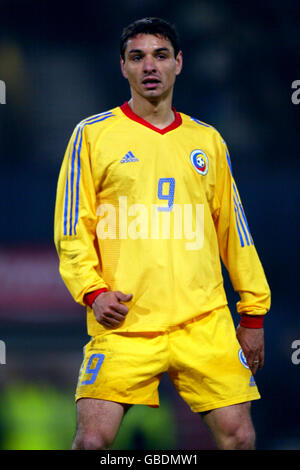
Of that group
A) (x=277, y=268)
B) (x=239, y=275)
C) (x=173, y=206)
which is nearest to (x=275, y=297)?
(x=277, y=268)

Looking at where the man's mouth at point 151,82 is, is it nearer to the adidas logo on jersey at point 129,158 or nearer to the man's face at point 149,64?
the man's face at point 149,64

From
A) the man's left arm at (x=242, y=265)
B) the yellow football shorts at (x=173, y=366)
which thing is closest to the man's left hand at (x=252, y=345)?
the man's left arm at (x=242, y=265)

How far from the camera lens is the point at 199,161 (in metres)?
2.51

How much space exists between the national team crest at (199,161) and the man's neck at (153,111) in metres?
0.13

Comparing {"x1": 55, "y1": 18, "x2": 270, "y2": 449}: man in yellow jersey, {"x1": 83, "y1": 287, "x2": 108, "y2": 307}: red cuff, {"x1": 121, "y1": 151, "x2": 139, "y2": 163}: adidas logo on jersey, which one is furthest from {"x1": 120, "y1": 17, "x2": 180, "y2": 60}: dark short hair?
{"x1": 83, "y1": 287, "x2": 108, "y2": 307}: red cuff

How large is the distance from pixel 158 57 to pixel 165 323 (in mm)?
833

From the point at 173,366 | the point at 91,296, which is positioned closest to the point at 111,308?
the point at 91,296

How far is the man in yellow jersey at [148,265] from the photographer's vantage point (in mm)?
2350

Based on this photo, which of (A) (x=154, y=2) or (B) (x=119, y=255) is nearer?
(B) (x=119, y=255)

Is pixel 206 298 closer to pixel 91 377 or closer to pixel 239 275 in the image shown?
pixel 239 275

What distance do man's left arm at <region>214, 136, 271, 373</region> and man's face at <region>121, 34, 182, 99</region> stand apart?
28cm

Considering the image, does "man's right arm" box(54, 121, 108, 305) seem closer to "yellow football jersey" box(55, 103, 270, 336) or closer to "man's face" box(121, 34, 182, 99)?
"yellow football jersey" box(55, 103, 270, 336)

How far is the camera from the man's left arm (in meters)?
2.56
